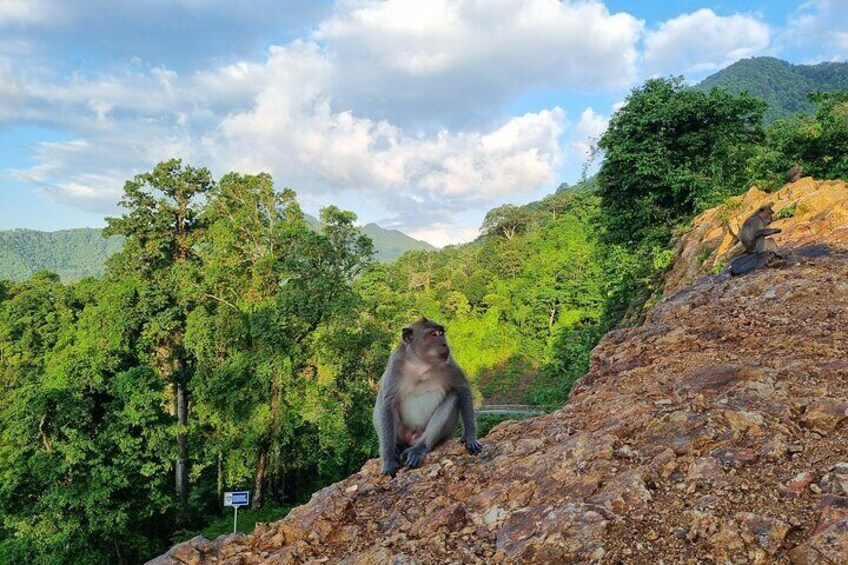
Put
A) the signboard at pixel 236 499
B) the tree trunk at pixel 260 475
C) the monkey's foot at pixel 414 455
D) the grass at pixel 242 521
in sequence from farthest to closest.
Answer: the tree trunk at pixel 260 475, the grass at pixel 242 521, the signboard at pixel 236 499, the monkey's foot at pixel 414 455

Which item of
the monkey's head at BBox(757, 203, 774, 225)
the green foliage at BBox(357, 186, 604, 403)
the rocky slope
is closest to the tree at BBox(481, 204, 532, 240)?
the green foliage at BBox(357, 186, 604, 403)

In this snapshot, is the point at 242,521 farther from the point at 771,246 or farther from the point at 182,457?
the point at 771,246

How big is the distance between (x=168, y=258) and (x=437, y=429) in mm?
20430

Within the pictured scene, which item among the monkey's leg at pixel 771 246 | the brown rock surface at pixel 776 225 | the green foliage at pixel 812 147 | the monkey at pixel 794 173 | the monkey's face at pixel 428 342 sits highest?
the green foliage at pixel 812 147

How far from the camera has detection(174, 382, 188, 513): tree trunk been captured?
842 inches

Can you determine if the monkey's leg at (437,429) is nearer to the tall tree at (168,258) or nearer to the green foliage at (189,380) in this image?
the green foliage at (189,380)

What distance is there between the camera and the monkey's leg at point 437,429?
5.27 metres

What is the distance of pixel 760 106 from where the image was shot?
17266 millimetres

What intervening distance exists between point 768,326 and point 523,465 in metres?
3.76

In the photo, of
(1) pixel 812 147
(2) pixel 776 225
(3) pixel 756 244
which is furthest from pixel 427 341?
(1) pixel 812 147

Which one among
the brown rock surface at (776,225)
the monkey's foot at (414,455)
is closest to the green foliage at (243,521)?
the brown rock surface at (776,225)

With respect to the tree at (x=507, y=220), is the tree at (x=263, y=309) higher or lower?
lower

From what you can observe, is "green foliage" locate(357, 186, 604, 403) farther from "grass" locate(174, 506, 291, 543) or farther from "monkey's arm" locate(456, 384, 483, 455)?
"monkey's arm" locate(456, 384, 483, 455)

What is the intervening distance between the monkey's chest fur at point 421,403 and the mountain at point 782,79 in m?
99.7
